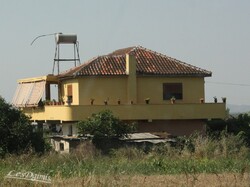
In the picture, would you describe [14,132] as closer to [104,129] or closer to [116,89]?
[104,129]

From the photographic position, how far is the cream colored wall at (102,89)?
41.5 meters

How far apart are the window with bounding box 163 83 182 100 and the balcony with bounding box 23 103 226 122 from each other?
1636 mm

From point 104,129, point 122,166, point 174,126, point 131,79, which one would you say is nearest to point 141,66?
point 131,79

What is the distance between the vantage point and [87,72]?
137 ft

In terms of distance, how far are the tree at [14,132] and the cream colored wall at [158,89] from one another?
1141 centimetres

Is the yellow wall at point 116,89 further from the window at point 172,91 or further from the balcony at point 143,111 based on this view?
the balcony at point 143,111

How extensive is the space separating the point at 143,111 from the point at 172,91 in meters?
3.39

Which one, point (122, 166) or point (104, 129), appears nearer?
point (122, 166)

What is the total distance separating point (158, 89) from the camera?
42500mm

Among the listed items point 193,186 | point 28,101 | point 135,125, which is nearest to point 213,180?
point 193,186

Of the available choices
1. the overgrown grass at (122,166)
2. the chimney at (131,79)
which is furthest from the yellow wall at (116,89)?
the overgrown grass at (122,166)

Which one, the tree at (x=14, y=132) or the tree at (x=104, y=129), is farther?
the tree at (x=104, y=129)

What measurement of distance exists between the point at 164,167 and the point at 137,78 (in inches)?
974

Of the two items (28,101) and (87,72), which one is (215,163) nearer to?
(87,72)
